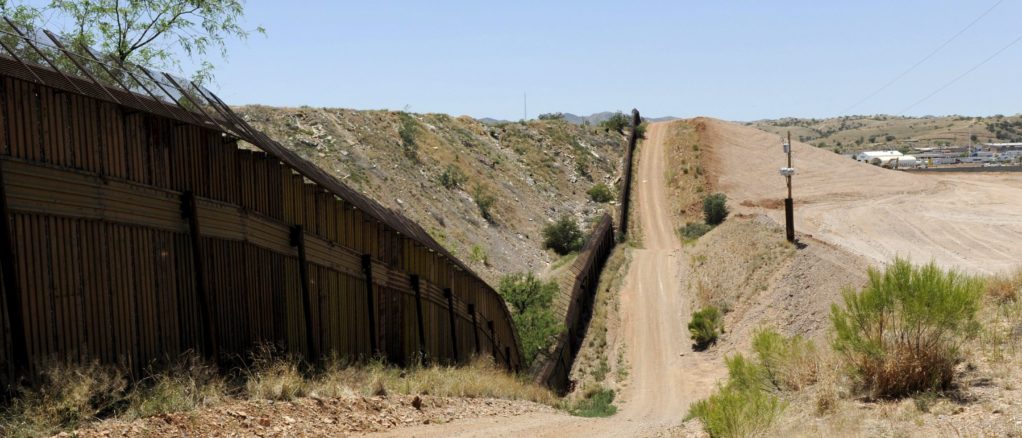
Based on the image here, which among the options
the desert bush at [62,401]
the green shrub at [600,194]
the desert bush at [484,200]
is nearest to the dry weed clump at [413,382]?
the desert bush at [62,401]

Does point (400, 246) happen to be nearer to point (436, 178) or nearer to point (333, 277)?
point (333, 277)

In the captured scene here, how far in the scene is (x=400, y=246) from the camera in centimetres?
2195

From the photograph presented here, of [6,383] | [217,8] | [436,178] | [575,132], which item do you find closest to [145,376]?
[6,383]

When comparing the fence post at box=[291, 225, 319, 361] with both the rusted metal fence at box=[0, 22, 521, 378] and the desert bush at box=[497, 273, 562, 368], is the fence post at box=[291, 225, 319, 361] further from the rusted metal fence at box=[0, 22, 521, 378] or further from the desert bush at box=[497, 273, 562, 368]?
the desert bush at box=[497, 273, 562, 368]

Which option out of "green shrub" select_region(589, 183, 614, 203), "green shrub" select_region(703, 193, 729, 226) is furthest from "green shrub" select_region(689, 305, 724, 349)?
"green shrub" select_region(589, 183, 614, 203)

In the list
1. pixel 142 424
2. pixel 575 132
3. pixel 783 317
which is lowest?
pixel 783 317

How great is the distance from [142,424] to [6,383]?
59.9 inches

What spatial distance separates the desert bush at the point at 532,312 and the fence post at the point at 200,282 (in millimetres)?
20658

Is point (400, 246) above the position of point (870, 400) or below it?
above

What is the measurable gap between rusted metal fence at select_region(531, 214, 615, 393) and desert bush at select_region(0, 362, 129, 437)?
17.9 m

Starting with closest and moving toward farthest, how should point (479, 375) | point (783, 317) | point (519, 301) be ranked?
point (479, 375), point (783, 317), point (519, 301)

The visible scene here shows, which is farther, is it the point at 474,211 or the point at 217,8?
the point at 474,211

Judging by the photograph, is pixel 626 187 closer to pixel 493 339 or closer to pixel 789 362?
pixel 493 339

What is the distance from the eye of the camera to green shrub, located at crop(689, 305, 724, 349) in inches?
1545
